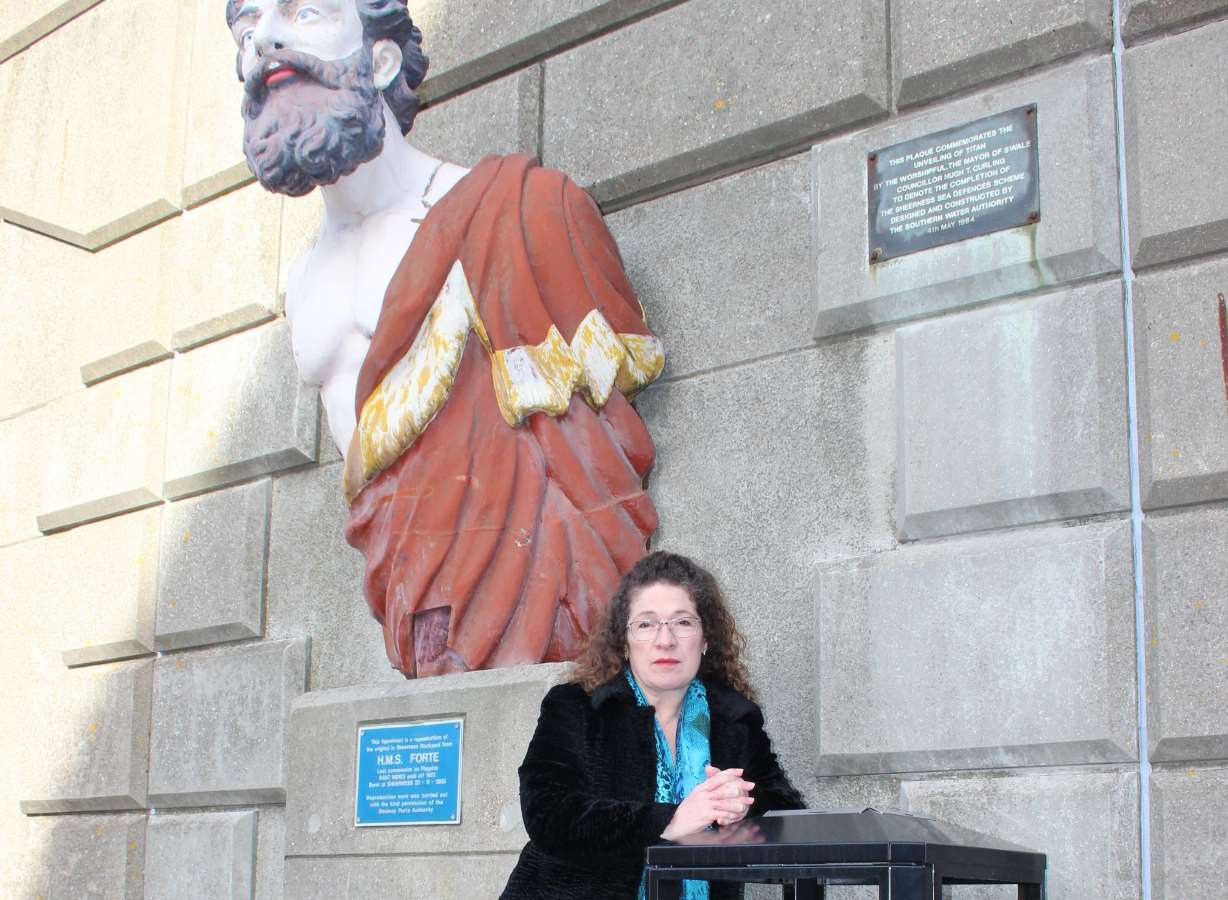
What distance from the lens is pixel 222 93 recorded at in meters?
7.07

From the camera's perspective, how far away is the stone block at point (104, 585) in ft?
22.0

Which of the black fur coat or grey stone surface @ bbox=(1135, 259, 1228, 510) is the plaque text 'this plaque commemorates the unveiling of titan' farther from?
the black fur coat

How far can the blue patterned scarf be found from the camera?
3600mm

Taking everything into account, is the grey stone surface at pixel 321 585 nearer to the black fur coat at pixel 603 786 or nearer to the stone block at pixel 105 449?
the stone block at pixel 105 449

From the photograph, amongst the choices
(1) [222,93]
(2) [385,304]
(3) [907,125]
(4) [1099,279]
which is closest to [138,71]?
(1) [222,93]

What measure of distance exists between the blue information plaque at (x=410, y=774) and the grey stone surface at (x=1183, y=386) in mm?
1777

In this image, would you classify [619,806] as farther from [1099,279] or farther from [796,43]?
[796,43]

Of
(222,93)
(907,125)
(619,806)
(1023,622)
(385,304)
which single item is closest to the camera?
(619,806)

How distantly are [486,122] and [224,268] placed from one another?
144cm

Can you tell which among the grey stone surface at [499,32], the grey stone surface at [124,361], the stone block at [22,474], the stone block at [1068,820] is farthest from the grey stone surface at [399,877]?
the stone block at [22,474]

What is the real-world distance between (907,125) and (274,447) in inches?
105

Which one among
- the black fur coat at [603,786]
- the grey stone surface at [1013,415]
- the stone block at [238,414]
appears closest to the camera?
the black fur coat at [603,786]

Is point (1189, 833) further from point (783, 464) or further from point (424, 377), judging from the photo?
point (424, 377)

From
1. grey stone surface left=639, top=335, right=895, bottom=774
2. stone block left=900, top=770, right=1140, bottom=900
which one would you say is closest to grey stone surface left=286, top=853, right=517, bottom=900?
grey stone surface left=639, top=335, right=895, bottom=774
